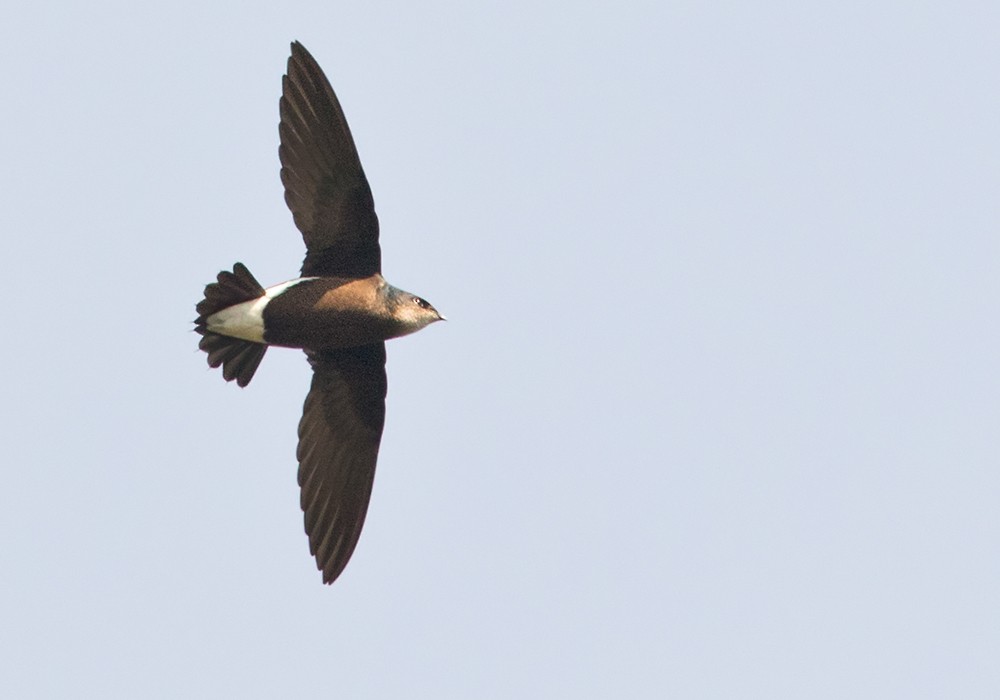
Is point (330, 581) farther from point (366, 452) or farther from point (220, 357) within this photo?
point (220, 357)

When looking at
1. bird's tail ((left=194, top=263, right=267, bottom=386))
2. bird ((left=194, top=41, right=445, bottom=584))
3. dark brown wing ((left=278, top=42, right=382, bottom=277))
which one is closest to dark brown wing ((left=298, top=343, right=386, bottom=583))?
bird ((left=194, top=41, right=445, bottom=584))

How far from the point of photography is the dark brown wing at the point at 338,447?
1235 cm

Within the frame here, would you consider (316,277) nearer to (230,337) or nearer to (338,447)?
(230,337)

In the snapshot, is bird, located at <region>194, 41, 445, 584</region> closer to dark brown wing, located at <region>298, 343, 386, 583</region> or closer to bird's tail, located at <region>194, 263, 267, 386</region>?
bird's tail, located at <region>194, 263, 267, 386</region>

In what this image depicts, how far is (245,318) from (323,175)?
105 centimetres

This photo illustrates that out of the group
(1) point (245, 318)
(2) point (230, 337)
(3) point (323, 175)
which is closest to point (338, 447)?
(2) point (230, 337)

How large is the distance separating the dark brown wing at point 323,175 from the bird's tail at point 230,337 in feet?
1.83

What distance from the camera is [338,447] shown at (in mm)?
12492

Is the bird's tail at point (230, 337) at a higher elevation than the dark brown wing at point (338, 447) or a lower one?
higher

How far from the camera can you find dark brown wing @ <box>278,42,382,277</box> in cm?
1171

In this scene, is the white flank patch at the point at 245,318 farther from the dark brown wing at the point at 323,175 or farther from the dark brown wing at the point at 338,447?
the dark brown wing at the point at 338,447

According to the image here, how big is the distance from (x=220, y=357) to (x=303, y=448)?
992mm

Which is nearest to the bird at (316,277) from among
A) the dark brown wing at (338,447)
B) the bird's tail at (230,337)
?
the bird's tail at (230,337)

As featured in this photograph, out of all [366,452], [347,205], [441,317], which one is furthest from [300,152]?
[366,452]
